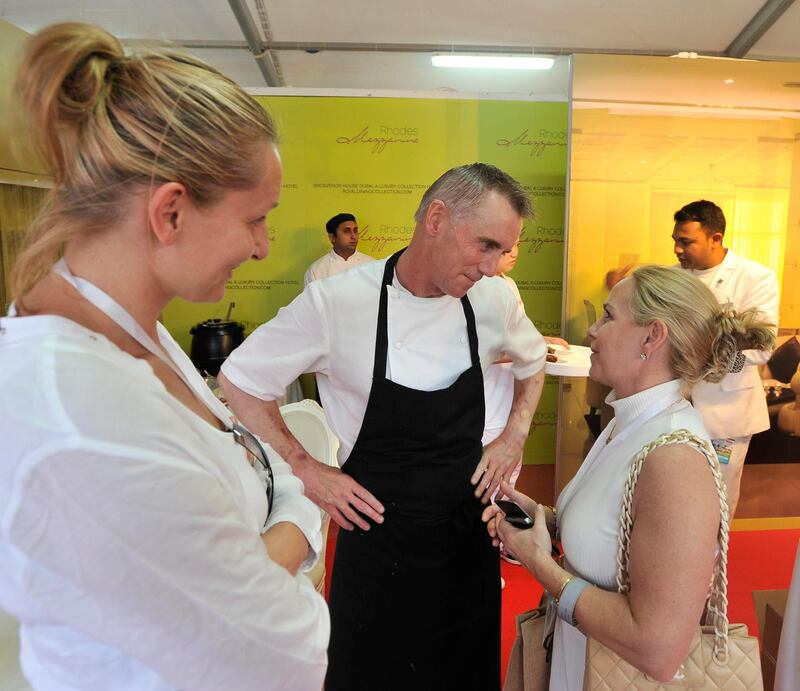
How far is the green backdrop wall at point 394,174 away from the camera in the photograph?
4.63 m

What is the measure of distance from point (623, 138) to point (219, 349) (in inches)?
118

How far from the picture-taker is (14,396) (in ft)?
1.63

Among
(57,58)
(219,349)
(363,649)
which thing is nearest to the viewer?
(57,58)

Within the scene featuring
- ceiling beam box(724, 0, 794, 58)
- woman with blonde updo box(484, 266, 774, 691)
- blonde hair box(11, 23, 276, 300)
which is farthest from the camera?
ceiling beam box(724, 0, 794, 58)

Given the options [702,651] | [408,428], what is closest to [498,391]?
[408,428]

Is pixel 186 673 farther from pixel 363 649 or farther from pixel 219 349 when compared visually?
pixel 219 349

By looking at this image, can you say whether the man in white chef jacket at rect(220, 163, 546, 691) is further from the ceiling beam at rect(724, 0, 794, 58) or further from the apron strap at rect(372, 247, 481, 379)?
the ceiling beam at rect(724, 0, 794, 58)

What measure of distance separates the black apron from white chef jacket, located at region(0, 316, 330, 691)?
91cm

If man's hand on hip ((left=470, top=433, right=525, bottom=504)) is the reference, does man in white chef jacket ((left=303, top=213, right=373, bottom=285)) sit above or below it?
above

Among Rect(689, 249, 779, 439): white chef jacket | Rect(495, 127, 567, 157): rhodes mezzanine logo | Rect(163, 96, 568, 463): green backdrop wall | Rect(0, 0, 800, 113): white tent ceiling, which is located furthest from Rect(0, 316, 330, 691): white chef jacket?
Rect(0, 0, 800, 113): white tent ceiling

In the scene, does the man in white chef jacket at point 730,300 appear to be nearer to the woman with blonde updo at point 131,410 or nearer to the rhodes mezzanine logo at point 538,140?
the rhodes mezzanine logo at point 538,140

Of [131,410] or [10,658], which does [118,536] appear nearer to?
[131,410]

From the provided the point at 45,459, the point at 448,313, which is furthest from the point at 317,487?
the point at 45,459

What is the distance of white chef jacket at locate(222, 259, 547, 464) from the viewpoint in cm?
158
